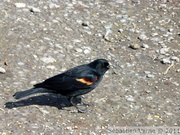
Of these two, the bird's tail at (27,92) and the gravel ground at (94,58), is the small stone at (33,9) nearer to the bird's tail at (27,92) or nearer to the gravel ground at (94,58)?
the gravel ground at (94,58)

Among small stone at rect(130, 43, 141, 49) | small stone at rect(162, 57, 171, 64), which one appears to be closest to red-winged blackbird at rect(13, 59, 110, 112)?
small stone at rect(162, 57, 171, 64)

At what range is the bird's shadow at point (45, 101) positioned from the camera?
6.77 meters

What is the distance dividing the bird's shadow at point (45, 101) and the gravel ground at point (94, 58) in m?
0.01

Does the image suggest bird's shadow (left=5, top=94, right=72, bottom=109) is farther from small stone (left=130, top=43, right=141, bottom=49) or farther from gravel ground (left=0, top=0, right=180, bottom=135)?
small stone (left=130, top=43, right=141, bottom=49)

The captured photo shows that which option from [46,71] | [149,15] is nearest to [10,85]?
[46,71]

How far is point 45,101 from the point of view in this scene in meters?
6.96

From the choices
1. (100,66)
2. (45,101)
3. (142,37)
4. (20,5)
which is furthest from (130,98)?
(20,5)

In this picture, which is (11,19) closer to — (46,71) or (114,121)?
(46,71)

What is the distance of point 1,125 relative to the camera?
6309 millimetres

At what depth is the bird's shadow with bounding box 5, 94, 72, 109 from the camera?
6773 millimetres

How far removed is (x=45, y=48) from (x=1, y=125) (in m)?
2.24

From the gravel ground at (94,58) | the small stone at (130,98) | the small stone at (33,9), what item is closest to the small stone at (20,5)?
the gravel ground at (94,58)

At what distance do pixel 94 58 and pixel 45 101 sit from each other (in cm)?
151

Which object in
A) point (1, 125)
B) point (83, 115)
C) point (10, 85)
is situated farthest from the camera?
point (10, 85)
